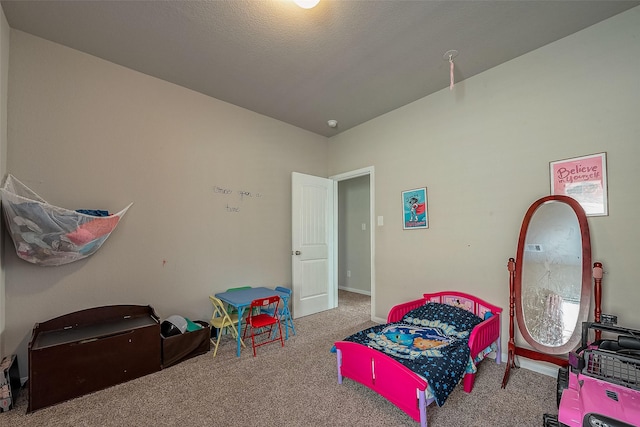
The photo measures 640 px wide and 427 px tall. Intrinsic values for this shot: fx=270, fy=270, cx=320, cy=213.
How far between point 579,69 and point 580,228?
1.29 m

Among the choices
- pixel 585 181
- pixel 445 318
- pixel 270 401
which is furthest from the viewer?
pixel 445 318

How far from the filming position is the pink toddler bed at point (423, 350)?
1694 mm

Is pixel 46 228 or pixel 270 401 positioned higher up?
pixel 46 228

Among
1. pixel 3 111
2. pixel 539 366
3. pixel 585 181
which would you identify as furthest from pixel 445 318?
pixel 3 111

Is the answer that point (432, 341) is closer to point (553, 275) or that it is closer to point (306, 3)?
point (553, 275)

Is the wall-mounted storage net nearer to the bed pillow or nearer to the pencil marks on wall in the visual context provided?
the pencil marks on wall

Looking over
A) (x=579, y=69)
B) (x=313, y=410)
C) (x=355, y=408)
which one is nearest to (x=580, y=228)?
(x=579, y=69)

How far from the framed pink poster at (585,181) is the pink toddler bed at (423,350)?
116 centimetres

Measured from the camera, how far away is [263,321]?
276 centimetres

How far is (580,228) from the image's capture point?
209 centimetres

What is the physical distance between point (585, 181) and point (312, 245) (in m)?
2.98

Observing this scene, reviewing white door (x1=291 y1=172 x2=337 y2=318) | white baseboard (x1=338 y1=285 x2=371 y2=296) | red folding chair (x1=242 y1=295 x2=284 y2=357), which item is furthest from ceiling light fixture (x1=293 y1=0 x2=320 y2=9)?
white baseboard (x1=338 y1=285 x2=371 y2=296)

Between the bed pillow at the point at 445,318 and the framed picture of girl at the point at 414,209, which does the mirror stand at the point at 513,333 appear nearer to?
the bed pillow at the point at 445,318

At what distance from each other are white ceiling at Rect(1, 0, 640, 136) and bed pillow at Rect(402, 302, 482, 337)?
7.67 ft
